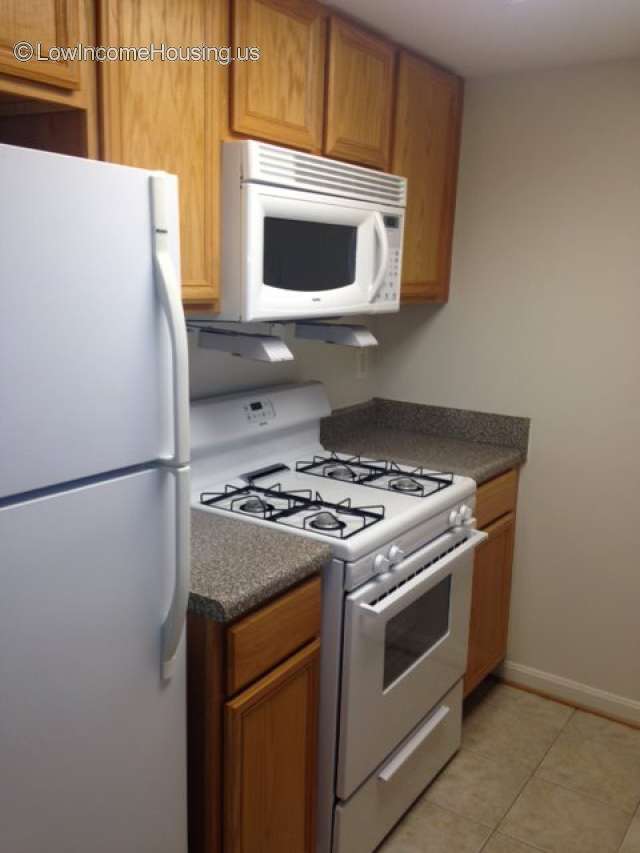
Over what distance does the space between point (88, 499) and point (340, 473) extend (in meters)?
1.28

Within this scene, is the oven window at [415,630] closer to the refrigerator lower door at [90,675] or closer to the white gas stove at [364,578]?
the white gas stove at [364,578]

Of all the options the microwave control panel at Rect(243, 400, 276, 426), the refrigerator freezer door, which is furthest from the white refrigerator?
the microwave control panel at Rect(243, 400, 276, 426)

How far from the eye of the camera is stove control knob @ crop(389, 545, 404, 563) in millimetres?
1945

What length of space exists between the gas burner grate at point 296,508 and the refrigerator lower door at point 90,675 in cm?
55

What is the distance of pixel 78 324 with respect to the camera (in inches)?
45.4

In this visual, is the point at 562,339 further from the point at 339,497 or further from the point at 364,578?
the point at 364,578

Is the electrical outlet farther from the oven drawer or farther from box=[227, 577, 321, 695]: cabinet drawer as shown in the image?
box=[227, 577, 321, 695]: cabinet drawer

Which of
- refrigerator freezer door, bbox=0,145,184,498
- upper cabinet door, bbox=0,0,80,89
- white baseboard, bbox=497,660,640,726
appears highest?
upper cabinet door, bbox=0,0,80,89

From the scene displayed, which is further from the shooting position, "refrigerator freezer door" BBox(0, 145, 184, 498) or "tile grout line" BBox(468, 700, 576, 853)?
"tile grout line" BBox(468, 700, 576, 853)

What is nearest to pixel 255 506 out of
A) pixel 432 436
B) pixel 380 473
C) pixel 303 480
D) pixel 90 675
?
pixel 303 480

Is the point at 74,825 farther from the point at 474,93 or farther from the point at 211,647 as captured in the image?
the point at 474,93

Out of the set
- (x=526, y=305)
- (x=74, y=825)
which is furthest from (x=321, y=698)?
(x=526, y=305)

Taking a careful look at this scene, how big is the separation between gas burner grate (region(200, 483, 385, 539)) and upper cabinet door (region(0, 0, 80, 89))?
1.08 meters

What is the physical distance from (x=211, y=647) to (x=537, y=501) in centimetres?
170
